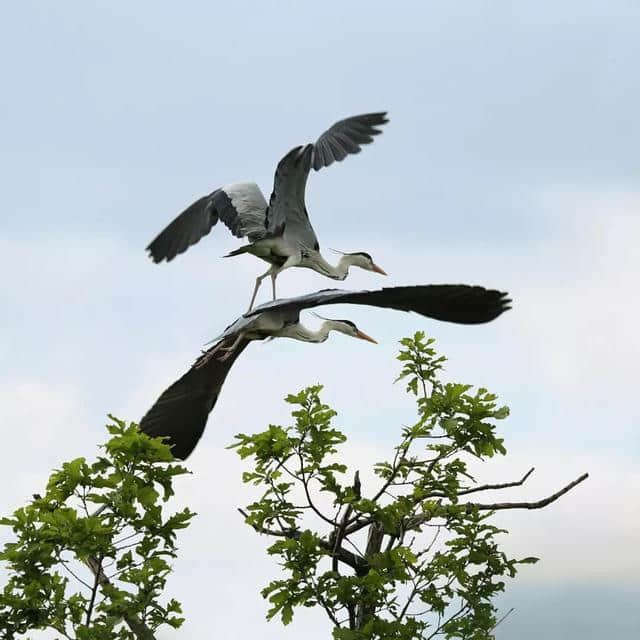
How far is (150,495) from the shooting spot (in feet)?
30.6

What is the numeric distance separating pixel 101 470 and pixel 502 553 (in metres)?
3.72

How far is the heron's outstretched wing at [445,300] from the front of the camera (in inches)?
328

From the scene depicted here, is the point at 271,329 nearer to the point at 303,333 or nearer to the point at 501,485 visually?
the point at 303,333

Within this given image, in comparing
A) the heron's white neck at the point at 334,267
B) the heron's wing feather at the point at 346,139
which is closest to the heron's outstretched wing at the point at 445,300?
the heron's white neck at the point at 334,267

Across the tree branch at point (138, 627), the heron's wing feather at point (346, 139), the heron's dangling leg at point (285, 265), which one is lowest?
the tree branch at point (138, 627)

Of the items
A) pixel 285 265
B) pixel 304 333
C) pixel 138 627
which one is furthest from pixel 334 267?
pixel 138 627

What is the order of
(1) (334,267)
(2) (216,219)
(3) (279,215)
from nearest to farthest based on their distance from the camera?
1. (3) (279,215)
2. (2) (216,219)
3. (1) (334,267)

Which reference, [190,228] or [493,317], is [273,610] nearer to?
[493,317]

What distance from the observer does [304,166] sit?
1184 cm

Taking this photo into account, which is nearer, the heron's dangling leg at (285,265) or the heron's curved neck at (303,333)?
the heron's curved neck at (303,333)

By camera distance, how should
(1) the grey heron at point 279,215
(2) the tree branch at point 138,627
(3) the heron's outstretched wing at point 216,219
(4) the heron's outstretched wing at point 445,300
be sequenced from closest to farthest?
(4) the heron's outstretched wing at point 445,300 → (2) the tree branch at point 138,627 → (1) the grey heron at point 279,215 → (3) the heron's outstretched wing at point 216,219

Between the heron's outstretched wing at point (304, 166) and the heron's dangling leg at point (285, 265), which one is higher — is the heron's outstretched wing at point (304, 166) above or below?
above

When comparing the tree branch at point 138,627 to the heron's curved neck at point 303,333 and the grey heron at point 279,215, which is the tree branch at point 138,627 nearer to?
the heron's curved neck at point 303,333

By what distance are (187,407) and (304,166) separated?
2.66 m
